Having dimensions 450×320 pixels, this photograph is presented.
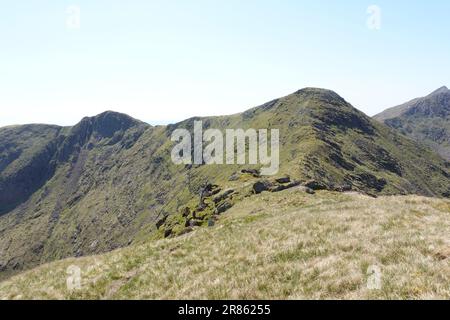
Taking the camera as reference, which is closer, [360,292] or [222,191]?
[360,292]

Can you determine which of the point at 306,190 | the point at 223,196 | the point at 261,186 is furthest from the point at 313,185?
the point at 223,196

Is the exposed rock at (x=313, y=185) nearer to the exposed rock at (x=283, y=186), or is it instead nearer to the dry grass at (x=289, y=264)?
the exposed rock at (x=283, y=186)

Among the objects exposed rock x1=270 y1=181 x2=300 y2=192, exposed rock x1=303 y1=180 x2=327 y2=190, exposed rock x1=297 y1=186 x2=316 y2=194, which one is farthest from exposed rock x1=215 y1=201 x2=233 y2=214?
exposed rock x1=303 y1=180 x2=327 y2=190

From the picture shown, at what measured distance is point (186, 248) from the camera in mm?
22156

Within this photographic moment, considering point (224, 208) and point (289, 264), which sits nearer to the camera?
point (289, 264)

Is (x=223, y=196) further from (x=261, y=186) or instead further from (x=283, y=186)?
(x=283, y=186)

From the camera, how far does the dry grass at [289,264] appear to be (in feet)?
38.9

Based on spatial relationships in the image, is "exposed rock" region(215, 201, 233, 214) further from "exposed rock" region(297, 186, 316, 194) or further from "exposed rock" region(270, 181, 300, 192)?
"exposed rock" region(297, 186, 316, 194)

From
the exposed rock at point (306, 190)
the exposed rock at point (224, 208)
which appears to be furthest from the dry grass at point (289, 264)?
the exposed rock at point (224, 208)

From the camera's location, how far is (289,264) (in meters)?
14.8
